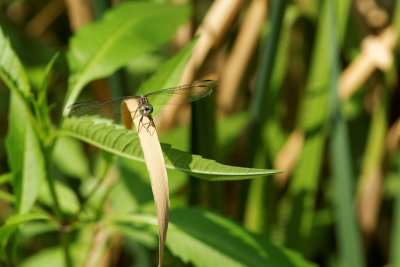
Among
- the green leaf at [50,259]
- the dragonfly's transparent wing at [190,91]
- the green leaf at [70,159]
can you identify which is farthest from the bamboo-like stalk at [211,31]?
the green leaf at [50,259]

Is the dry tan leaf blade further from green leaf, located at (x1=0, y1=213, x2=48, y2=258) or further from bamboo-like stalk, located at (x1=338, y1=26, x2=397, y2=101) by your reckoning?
bamboo-like stalk, located at (x1=338, y1=26, x2=397, y2=101)

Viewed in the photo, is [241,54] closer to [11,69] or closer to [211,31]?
[211,31]

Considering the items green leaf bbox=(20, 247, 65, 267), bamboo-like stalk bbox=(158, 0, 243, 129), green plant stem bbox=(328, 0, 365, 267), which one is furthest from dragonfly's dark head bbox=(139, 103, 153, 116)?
green leaf bbox=(20, 247, 65, 267)

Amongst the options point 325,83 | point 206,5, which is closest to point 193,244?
point 325,83

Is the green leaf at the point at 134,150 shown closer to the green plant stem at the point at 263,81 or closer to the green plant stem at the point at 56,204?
the green plant stem at the point at 56,204

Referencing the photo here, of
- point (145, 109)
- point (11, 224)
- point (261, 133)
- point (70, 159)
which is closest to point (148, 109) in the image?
point (145, 109)
